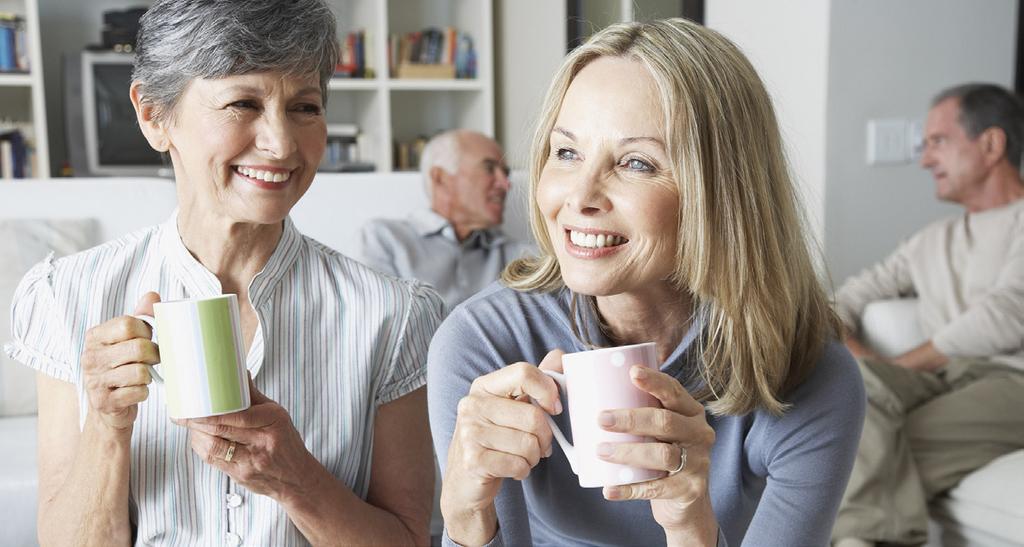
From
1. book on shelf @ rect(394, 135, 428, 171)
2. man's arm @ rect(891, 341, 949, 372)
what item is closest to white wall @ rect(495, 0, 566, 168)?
book on shelf @ rect(394, 135, 428, 171)

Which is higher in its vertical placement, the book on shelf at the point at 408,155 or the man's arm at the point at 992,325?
the book on shelf at the point at 408,155

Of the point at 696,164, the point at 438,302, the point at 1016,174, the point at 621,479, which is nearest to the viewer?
the point at 621,479

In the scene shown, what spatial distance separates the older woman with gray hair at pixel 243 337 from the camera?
955mm

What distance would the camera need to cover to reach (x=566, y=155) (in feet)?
3.23

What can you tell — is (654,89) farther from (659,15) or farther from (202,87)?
(202,87)

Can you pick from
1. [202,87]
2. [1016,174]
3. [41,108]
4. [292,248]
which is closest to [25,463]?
[292,248]

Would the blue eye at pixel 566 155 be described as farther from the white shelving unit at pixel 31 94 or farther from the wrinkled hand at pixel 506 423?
the white shelving unit at pixel 31 94

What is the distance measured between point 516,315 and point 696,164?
28 centimetres

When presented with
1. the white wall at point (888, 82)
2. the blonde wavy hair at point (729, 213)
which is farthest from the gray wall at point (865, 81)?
the blonde wavy hair at point (729, 213)

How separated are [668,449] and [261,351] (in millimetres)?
492

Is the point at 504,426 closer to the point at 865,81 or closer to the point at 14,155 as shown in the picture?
the point at 865,81

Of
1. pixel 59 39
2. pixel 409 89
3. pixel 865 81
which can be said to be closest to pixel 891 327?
pixel 865 81

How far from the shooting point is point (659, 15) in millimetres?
1061

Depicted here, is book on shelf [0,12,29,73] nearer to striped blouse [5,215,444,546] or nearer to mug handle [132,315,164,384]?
striped blouse [5,215,444,546]
